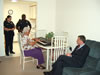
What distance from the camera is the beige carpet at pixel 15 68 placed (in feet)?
13.3

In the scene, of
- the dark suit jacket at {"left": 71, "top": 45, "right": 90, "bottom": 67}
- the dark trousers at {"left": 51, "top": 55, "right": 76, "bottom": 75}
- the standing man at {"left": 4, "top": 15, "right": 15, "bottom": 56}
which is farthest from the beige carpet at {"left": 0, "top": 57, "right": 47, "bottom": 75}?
the dark suit jacket at {"left": 71, "top": 45, "right": 90, "bottom": 67}

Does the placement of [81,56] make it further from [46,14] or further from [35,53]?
[46,14]

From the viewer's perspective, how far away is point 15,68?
445cm

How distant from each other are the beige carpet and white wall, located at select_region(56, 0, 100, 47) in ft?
5.12

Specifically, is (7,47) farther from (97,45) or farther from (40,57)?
(97,45)

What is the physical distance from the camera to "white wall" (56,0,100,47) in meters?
3.95

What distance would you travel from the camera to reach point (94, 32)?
3.98 m

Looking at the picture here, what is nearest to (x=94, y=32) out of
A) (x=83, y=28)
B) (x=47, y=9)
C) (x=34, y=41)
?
(x=83, y=28)

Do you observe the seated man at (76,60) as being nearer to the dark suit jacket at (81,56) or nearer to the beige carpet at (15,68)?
the dark suit jacket at (81,56)

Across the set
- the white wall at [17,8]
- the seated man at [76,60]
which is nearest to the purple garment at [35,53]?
the seated man at [76,60]

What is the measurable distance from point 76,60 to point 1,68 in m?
2.38

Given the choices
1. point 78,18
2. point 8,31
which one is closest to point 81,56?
point 78,18

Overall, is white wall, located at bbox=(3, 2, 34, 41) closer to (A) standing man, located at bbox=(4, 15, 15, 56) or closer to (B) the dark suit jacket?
(A) standing man, located at bbox=(4, 15, 15, 56)

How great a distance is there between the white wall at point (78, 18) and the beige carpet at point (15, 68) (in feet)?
5.12
